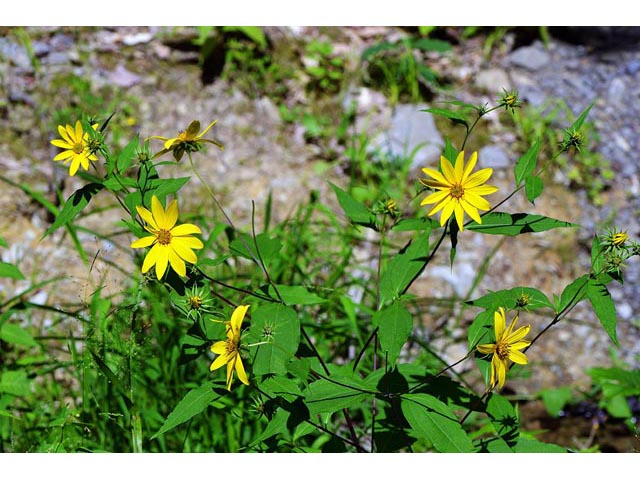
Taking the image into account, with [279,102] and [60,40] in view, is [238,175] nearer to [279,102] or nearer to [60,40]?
[279,102]

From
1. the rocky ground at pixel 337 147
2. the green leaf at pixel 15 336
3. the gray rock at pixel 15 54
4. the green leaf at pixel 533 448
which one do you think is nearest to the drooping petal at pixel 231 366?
the green leaf at pixel 533 448

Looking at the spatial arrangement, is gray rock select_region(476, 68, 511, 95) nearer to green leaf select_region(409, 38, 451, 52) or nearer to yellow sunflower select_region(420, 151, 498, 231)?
green leaf select_region(409, 38, 451, 52)

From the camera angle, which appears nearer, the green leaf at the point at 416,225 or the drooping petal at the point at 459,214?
the drooping petal at the point at 459,214

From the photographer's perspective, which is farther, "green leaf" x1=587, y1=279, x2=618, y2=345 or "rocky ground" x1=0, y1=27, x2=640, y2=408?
"rocky ground" x1=0, y1=27, x2=640, y2=408

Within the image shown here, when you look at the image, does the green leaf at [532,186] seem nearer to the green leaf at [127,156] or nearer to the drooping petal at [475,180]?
the drooping petal at [475,180]

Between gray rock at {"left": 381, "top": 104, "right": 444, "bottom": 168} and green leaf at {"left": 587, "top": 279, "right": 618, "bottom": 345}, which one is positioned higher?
green leaf at {"left": 587, "top": 279, "right": 618, "bottom": 345}

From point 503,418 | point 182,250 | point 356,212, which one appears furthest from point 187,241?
point 503,418

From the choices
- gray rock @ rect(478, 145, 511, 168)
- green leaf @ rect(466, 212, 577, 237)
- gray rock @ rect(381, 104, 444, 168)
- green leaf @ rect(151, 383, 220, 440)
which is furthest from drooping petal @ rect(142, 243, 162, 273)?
gray rock @ rect(478, 145, 511, 168)

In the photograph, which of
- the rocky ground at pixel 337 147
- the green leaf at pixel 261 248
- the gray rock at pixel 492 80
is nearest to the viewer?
the green leaf at pixel 261 248
